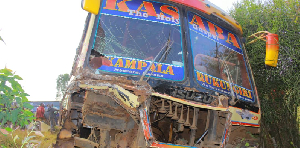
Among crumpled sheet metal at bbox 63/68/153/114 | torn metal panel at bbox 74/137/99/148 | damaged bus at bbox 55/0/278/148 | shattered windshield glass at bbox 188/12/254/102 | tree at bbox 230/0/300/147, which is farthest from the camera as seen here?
tree at bbox 230/0/300/147

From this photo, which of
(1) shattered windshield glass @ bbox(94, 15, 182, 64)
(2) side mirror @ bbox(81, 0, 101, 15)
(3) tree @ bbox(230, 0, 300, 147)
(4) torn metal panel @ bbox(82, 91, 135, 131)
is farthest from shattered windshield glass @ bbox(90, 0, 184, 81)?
(3) tree @ bbox(230, 0, 300, 147)

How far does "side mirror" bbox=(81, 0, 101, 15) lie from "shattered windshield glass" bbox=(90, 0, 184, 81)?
229mm

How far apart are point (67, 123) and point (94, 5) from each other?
166 centimetres

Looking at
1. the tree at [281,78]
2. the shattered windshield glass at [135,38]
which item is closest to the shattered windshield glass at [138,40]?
the shattered windshield glass at [135,38]

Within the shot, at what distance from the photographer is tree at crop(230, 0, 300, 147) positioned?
16.8 ft

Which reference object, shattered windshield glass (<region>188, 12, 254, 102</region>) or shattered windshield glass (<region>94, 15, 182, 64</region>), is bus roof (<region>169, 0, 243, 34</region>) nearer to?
shattered windshield glass (<region>188, 12, 254, 102</region>)

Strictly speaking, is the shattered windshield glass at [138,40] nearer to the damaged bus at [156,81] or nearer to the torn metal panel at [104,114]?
the damaged bus at [156,81]

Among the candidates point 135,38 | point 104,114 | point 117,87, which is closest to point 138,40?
point 135,38

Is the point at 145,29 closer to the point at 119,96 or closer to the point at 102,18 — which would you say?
the point at 102,18

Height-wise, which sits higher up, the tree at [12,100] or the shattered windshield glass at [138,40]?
the shattered windshield glass at [138,40]

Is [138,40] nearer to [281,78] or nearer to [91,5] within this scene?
[91,5]

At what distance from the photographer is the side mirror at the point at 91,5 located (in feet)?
10.6

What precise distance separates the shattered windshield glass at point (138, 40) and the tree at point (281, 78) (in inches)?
105

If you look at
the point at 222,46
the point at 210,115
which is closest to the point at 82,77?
the point at 210,115
